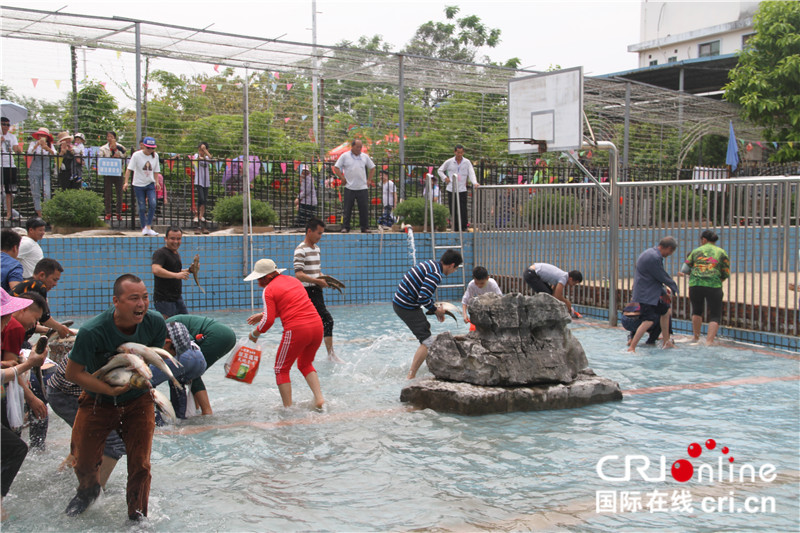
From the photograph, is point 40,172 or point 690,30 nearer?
point 40,172

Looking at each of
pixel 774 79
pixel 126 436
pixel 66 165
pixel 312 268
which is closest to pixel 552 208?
pixel 312 268

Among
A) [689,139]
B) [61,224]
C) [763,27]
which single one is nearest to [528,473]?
[61,224]

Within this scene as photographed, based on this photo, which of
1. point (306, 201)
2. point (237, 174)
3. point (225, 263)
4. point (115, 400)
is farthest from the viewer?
point (237, 174)

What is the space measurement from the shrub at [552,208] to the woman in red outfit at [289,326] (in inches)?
293

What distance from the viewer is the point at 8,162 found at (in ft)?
42.3

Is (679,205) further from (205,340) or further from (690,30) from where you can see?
(690,30)

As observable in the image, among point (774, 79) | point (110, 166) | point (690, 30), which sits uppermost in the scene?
point (690, 30)

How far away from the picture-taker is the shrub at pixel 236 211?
46.3ft

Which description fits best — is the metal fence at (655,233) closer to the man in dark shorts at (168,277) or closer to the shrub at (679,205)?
the shrub at (679,205)

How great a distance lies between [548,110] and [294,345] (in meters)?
8.29

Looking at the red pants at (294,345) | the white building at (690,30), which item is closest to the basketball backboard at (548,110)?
the red pants at (294,345)

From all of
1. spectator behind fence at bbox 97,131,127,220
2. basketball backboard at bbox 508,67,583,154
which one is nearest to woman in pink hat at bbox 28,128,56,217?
spectator behind fence at bbox 97,131,127,220

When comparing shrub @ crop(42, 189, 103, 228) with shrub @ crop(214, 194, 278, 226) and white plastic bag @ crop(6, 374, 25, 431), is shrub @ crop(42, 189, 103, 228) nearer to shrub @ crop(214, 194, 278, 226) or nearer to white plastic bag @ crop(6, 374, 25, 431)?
shrub @ crop(214, 194, 278, 226)

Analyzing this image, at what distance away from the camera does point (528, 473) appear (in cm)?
543
